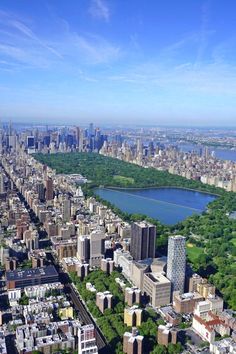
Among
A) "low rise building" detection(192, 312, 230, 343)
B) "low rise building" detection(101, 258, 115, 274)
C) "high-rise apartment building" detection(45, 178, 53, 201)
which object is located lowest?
"low rise building" detection(192, 312, 230, 343)

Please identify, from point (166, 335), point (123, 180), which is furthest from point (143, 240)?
point (123, 180)

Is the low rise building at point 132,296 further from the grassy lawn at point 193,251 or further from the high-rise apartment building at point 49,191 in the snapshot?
the high-rise apartment building at point 49,191

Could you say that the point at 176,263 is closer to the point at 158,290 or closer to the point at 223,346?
the point at 158,290

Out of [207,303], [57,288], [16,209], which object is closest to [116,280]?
[57,288]

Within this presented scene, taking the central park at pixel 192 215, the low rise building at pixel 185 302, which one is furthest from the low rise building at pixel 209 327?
the central park at pixel 192 215

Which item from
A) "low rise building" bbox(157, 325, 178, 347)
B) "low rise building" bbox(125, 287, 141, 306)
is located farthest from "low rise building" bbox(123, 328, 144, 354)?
"low rise building" bbox(125, 287, 141, 306)

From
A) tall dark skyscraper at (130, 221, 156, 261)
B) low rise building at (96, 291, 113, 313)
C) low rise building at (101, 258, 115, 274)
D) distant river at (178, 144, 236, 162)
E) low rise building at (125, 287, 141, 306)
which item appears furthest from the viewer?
distant river at (178, 144, 236, 162)

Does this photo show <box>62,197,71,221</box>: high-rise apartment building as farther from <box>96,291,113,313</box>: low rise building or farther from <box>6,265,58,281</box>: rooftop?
<box>96,291,113,313</box>: low rise building
